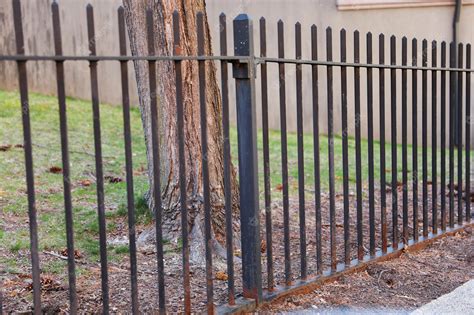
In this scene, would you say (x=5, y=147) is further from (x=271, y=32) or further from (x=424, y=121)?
(x=271, y=32)

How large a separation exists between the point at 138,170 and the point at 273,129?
5.88 m

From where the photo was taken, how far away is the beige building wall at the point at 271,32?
43.0ft

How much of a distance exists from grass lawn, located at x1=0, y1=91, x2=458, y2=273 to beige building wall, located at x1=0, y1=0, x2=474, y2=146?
0.54m

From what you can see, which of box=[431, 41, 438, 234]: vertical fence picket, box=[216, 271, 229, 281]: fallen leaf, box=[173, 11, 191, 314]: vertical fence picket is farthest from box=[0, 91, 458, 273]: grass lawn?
box=[431, 41, 438, 234]: vertical fence picket

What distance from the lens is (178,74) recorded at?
369cm

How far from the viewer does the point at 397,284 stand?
4.92 meters

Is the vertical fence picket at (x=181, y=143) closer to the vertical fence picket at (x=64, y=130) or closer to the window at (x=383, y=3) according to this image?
the vertical fence picket at (x=64, y=130)

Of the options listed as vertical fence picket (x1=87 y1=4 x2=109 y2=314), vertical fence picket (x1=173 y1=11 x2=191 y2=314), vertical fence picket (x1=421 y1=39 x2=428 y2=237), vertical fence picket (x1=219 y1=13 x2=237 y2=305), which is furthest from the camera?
vertical fence picket (x1=421 y1=39 x2=428 y2=237)

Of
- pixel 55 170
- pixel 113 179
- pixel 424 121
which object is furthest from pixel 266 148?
pixel 55 170

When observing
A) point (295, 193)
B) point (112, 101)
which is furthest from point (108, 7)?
point (295, 193)

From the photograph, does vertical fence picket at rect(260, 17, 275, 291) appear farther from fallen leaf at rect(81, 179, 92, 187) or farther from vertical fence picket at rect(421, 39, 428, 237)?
fallen leaf at rect(81, 179, 92, 187)

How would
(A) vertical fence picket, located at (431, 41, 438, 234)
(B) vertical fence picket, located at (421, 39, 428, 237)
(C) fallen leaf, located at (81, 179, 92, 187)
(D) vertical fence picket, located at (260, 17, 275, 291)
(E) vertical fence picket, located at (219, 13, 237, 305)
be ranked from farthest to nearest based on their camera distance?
(C) fallen leaf, located at (81, 179, 92, 187), (A) vertical fence picket, located at (431, 41, 438, 234), (B) vertical fence picket, located at (421, 39, 428, 237), (D) vertical fence picket, located at (260, 17, 275, 291), (E) vertical fence picket, located at (219, 13, 237, 305)

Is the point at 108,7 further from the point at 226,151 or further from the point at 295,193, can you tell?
the point at 226,151

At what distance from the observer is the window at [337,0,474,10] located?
1291 centimetres
